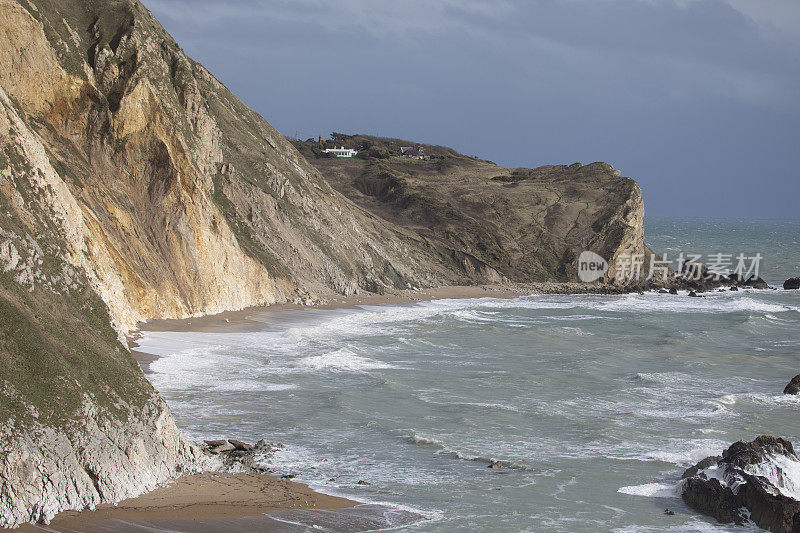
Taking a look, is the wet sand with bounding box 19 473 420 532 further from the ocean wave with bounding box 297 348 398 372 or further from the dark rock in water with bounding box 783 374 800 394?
the dark rock in water with bounding box 783 374 800 394

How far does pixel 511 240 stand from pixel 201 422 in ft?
156

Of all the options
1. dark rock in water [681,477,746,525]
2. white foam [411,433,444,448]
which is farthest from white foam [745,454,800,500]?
white foam [411,433,444,448]

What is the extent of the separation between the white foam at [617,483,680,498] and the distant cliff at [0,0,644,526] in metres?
7.70

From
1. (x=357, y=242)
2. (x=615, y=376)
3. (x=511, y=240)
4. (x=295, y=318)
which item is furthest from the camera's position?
(x=511, y=240)

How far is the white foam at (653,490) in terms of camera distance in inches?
600

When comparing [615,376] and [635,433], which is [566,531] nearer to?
[635,433]

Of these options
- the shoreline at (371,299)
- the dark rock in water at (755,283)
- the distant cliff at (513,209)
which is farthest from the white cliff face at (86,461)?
the dark rock in water at (755,283)

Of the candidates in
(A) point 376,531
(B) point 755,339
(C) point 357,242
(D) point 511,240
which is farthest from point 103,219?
(D) point 511,240

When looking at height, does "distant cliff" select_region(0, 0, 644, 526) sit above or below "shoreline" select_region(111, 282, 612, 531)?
above

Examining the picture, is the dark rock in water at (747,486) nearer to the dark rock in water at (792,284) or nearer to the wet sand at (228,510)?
the wet sand at (228,510)

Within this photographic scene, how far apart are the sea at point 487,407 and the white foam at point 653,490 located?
0.05 m

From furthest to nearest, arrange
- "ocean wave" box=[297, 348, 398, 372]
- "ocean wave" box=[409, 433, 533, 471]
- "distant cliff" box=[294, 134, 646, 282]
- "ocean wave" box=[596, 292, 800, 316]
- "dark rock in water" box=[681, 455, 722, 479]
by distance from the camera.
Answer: "distant cliff" box=[294, 134, 646, 282], "ocean wave" box=[596, 292, 800, 316], "ocean wave" box=[297, 348, 398, 372], "ocean wave" box=[409, 433, 533, 471], "dark rock in water" box=[681, 455, 722, 479]

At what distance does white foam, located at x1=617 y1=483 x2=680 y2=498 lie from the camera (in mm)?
15250

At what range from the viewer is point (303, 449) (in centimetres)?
1678
